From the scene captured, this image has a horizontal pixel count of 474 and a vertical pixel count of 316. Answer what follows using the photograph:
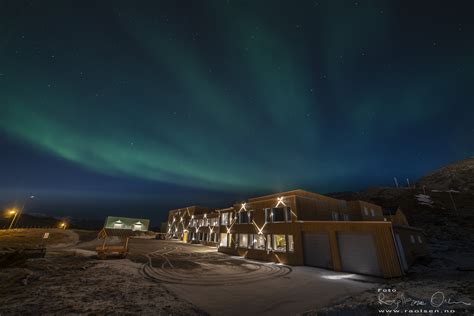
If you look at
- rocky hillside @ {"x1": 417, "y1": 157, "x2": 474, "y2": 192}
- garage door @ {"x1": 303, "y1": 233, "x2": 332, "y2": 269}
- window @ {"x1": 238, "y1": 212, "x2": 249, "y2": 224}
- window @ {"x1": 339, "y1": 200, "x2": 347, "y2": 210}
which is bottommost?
garage door @ {"x1": 303, "y1": 233, "x2": 332, "y2": 269}

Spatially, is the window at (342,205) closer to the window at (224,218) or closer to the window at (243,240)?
the window at (243,240)

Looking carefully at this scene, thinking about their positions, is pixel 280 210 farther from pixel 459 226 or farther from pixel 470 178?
pixel 470 178

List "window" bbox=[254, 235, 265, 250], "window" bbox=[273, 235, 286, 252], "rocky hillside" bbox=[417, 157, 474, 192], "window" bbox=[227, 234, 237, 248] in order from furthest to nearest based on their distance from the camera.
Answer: "rocky hillside" bbox=[417, 157, 474, 192] → "window" bbox=[227, 234, 237, 248] → "window" bbox=[254, 235, 265, 250] → "window" bbox=[273, 235, 286, 252]

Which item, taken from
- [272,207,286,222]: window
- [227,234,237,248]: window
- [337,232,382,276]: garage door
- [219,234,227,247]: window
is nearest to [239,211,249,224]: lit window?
[227,234,237,248]: window

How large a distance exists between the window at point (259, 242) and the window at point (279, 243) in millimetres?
1885

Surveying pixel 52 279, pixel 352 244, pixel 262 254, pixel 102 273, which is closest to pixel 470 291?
pixel 352 244

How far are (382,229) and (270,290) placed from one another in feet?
39.3

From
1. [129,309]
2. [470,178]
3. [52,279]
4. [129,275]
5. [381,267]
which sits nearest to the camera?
[129,309]

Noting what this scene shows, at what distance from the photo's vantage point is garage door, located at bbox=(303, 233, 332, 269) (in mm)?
20250

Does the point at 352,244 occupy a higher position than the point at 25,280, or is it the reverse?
the point at 352,244

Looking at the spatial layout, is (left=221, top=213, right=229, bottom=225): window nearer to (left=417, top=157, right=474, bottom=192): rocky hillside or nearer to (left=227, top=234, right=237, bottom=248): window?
(left=227, top=234, right=237, bottom=248): window

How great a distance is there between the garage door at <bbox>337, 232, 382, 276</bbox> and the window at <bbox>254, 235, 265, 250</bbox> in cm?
998

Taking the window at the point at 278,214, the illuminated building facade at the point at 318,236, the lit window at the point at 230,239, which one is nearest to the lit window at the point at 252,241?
the illuminated building facade at the point at 318,236

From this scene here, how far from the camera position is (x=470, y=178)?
82.6 meters
